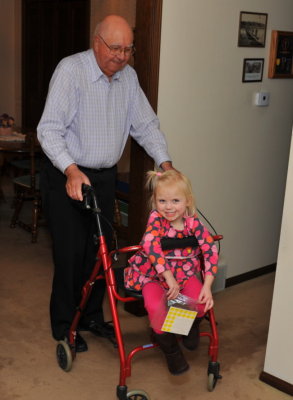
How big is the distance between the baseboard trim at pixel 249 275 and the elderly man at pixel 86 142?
1211 mm

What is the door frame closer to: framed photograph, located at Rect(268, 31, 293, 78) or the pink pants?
the pink pants

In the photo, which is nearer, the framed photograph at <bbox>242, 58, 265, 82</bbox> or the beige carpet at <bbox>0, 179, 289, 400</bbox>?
the beige carpet at <bbox>0, 179, 289, 400</bbox>

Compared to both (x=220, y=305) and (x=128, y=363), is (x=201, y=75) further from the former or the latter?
(x=128, y=363)

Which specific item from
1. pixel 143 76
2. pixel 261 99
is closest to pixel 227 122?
pixel 261 99

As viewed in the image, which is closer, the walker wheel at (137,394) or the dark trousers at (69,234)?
the walker wheel at (137,394)

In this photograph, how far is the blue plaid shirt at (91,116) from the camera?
2812 millimetres

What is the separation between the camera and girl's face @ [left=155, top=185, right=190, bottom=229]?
2.61 m

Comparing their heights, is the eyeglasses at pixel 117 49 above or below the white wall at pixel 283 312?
above

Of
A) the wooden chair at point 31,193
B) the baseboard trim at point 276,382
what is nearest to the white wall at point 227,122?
the baseboard trim at point 276,382

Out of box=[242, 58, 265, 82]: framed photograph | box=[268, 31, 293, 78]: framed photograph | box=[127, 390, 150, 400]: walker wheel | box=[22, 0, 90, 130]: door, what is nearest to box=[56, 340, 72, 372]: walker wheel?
box=[127, 390, 150, 400]: walker wheel

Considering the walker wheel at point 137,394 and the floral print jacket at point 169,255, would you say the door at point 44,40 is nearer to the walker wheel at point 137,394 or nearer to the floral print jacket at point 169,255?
the floral print jacket at point 169,255

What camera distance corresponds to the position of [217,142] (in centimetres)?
383

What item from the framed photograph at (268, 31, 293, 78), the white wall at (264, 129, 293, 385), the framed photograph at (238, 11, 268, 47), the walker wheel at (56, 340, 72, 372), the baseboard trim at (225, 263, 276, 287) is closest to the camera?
the white wall at (264, 129, 293, 385)

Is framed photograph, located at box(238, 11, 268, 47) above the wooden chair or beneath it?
above
